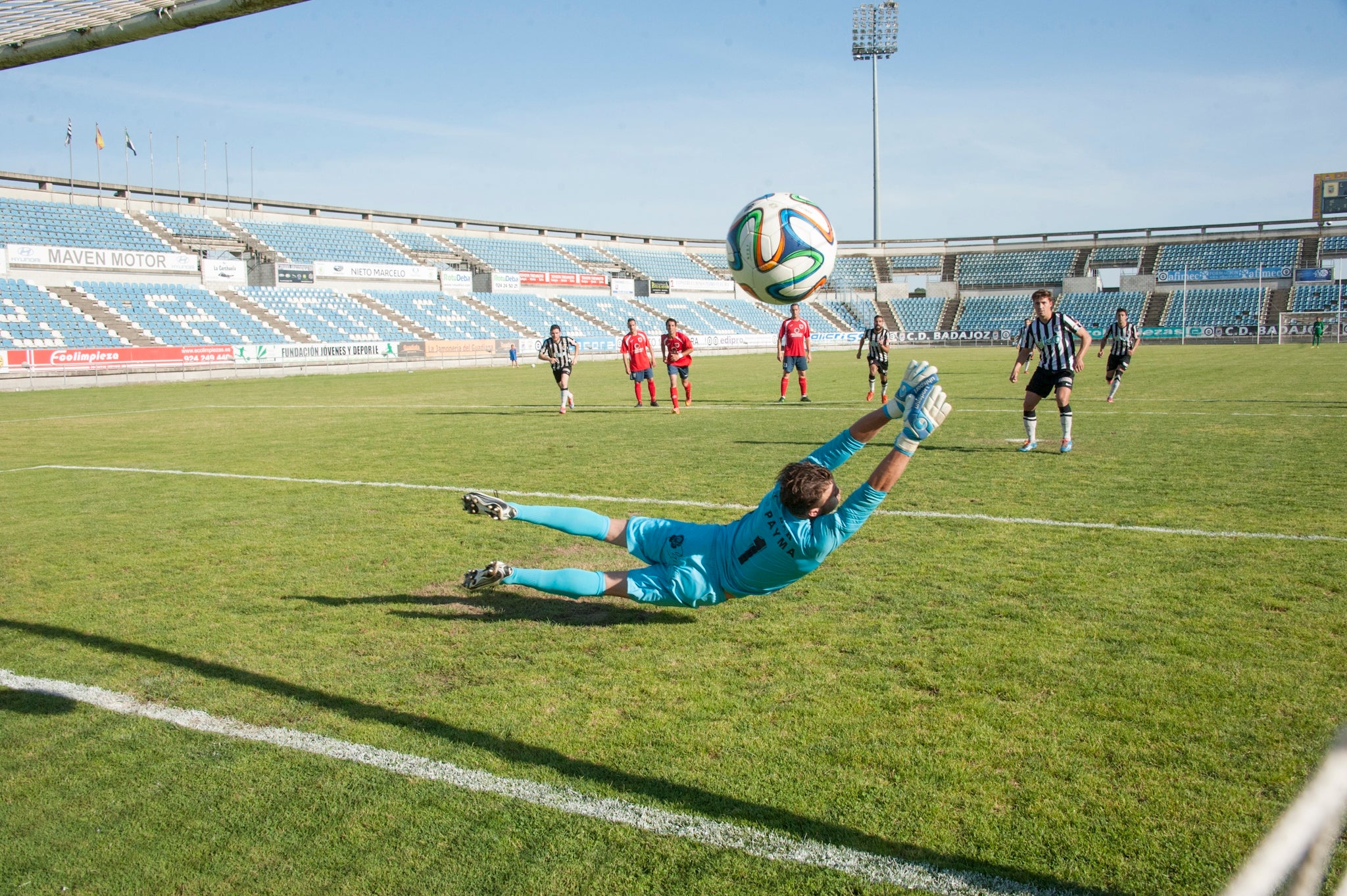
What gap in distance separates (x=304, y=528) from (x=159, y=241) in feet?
137

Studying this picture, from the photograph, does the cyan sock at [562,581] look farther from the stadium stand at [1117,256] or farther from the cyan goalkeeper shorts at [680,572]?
the stadium stand at [1117,256]

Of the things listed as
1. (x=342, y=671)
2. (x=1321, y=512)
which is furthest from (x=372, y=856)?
(x=1321, y=512)

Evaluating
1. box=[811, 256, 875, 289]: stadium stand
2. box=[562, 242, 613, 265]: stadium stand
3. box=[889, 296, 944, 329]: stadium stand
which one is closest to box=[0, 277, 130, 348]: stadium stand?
box=[562, 242, 613, 265]: stadium stand

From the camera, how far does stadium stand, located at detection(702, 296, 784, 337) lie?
67.9 meters

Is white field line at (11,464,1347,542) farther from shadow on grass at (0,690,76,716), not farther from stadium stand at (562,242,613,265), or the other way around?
stadium stand at (562,242,613,265)

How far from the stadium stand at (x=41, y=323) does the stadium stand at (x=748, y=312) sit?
4130 cm

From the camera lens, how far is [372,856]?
9.93ft

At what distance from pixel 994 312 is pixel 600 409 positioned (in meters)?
59.9

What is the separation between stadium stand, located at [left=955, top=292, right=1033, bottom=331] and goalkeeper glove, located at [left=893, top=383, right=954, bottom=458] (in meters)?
68.1

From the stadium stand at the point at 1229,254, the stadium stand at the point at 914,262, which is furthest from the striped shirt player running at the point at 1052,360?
the stadium stand at the point at 914,262

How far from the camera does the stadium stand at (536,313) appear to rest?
5412 centimetres

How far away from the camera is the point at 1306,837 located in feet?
3.80

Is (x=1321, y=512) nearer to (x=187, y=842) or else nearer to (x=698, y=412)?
(x=187, y=842)

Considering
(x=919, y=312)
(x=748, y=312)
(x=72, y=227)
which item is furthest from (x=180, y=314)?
(x=919, y=312)
